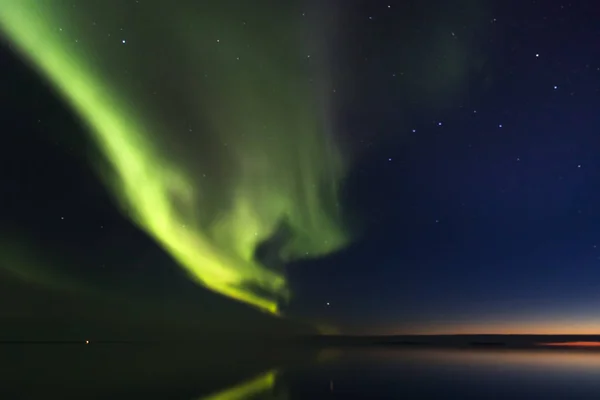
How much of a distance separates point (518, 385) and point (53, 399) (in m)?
9.00

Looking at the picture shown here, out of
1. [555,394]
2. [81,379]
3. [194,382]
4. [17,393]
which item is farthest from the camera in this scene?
[81,379]

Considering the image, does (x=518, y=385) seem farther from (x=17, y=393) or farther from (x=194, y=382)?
(x=17, y=393)

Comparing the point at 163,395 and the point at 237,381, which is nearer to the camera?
the point at 163,395

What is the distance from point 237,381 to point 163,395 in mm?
2533

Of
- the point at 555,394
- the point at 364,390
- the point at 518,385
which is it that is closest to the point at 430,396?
the point at 364,390

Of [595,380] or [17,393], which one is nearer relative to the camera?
[17,393]

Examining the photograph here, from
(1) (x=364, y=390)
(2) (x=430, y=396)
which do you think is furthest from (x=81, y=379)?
(2) (x=430, y=396)

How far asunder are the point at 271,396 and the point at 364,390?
Result: 2133 mm

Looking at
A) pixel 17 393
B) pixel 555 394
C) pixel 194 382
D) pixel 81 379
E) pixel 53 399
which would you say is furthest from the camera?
pixel 81 379

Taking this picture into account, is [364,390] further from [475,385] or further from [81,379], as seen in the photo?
[81,379]

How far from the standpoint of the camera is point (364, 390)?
9.66 meters

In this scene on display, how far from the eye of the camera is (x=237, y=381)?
10727 millimetres

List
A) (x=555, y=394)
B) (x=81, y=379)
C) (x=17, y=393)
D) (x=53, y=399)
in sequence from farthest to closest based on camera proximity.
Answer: (x=81, y=379) → (x=555, y=394) → (x=17, y=393) → (x=53, y=399)

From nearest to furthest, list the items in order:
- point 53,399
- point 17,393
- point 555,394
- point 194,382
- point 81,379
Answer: point 53,399 < point 17,393 < point 555,394 < point 194,382 < point 81,379
